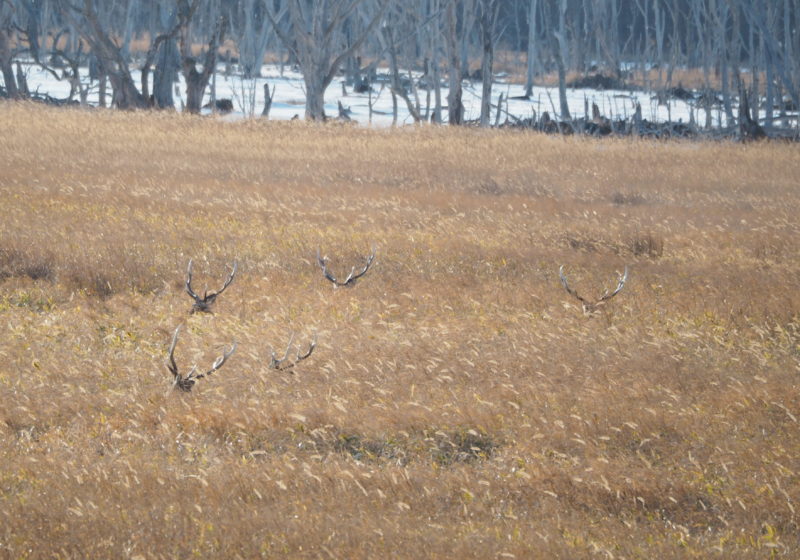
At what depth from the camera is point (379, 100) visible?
35.9 m

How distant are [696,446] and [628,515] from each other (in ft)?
2.71

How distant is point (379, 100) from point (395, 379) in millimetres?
31204

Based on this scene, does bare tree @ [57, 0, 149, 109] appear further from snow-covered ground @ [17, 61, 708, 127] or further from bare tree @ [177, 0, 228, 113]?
snow-covered ground @ [17, 61, 708, 127]

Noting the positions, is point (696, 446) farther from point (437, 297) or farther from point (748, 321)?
point (437, 297)

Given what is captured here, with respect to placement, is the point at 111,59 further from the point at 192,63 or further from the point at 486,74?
the point at 486,74

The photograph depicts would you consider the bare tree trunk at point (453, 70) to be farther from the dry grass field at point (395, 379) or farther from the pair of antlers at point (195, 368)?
the pair of antlers at point (195, 368)

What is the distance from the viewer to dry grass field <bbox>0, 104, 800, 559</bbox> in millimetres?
3756

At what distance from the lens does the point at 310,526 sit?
12.0ft

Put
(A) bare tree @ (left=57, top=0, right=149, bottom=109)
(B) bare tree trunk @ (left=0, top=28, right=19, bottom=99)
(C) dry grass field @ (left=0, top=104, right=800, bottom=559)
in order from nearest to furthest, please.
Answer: (C) dry grass field @ (left=0, top=104, right=800, bottom=559) < (A) bare tree @ (left=57, top=0, right=149, bottom=109) < (B) bare tree trunk @ (left=0, top=28, right=19, bottom=99)

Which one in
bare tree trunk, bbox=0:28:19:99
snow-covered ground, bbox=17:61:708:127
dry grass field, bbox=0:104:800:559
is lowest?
dry grass field, bbox=0:104:800:559

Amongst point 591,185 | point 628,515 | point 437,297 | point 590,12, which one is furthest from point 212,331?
point 590,12

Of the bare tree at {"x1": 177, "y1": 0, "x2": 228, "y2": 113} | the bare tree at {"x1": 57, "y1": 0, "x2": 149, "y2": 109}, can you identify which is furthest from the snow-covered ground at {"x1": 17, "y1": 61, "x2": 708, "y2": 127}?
the bare tree at {"x1": 57, "y1": 0, "x2": 149, "y2": 109}

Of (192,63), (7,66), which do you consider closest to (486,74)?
(192,63)

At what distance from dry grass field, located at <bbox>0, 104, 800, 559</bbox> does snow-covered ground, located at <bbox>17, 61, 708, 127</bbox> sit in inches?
654
